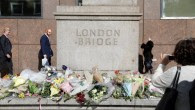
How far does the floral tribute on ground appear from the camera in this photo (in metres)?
6.54

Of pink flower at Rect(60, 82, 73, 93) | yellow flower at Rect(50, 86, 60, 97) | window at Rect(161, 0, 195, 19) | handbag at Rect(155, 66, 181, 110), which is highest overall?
window at Rect(161, 0, 195, 19)

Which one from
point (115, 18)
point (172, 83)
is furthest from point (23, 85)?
point (172, 83)

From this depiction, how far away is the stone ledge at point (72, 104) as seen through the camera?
21.1ft

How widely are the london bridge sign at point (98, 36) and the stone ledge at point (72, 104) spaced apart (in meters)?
1.69

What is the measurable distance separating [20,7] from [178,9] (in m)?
5.49

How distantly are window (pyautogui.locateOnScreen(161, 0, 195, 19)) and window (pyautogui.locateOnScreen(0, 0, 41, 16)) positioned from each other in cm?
439

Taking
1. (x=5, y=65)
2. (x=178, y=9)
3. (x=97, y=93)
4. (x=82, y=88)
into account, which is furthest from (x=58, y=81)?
(x=178, y=9)

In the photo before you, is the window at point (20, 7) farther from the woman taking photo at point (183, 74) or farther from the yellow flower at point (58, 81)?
the woman taking photo at point (183, 74)

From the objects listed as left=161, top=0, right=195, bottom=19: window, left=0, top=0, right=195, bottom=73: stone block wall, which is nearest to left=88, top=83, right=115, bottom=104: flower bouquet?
left=0, top=0, right=195, bottom=73: stone block wall

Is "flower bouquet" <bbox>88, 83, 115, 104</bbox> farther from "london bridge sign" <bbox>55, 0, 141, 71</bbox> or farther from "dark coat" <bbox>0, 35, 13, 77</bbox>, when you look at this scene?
"dark coat" <bbox>0, 35, 13, 77</bbox>

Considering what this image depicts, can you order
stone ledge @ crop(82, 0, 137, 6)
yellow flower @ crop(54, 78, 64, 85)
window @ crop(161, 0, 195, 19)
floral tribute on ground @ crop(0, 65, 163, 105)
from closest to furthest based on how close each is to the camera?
floral tribute on ground @ crop(0, 65, 163, 105) < yellow flower @ crop(54, 78, 64, 85) < stone ledge @ crop(82, 0, 137, 6) < window @ crop(161, 0, 195, 19)

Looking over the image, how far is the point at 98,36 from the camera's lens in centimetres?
806

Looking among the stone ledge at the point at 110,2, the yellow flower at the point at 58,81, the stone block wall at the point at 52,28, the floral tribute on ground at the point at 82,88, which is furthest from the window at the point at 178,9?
the yellow flower at the point at 58,81

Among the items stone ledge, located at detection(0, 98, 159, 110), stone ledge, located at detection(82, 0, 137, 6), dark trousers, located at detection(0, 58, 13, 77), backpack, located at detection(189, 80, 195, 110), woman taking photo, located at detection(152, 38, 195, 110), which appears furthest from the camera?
dark trousers, located at detection(0, 58, 13, 77)
